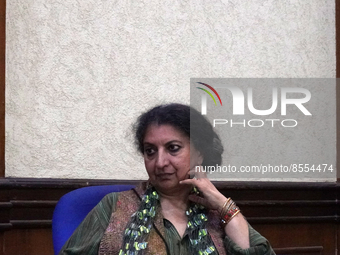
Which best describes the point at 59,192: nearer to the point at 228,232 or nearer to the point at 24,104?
the point at 24,104

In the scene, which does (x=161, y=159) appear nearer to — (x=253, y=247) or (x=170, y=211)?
(x=170, y=211)

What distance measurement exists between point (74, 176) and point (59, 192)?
0.14m

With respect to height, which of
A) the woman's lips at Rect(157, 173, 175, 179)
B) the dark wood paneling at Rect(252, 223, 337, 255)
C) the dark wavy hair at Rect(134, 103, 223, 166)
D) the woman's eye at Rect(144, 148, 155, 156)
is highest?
the dark wavy hair at Rect(134, 103, 223, 166)

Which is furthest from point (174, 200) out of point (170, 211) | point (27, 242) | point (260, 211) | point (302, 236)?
point (302, 236)

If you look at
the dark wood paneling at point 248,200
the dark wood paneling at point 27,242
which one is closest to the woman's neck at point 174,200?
the dark wood paneling at point 248,200

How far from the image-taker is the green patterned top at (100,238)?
1.99 m

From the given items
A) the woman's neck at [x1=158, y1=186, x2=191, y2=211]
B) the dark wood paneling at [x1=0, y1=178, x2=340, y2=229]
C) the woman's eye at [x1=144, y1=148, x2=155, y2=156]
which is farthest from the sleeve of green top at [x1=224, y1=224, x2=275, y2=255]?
the dark wood paneling at [x1=0, y1=178, x2=340, y2=229]

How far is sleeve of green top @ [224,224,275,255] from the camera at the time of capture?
78.8 inches

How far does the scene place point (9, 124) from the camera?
299 cm

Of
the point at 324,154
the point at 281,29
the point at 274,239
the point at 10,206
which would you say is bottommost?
the point at 274,239

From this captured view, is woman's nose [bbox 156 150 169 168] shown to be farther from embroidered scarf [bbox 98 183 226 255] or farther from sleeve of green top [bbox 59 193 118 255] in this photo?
sleeve of green top [bbox 59 193 118 255]

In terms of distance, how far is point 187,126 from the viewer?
7.03ft

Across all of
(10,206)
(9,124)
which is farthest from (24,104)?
(10,206)

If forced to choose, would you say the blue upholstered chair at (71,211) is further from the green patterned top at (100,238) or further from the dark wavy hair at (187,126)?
the dark wavy hair at (187,126)
